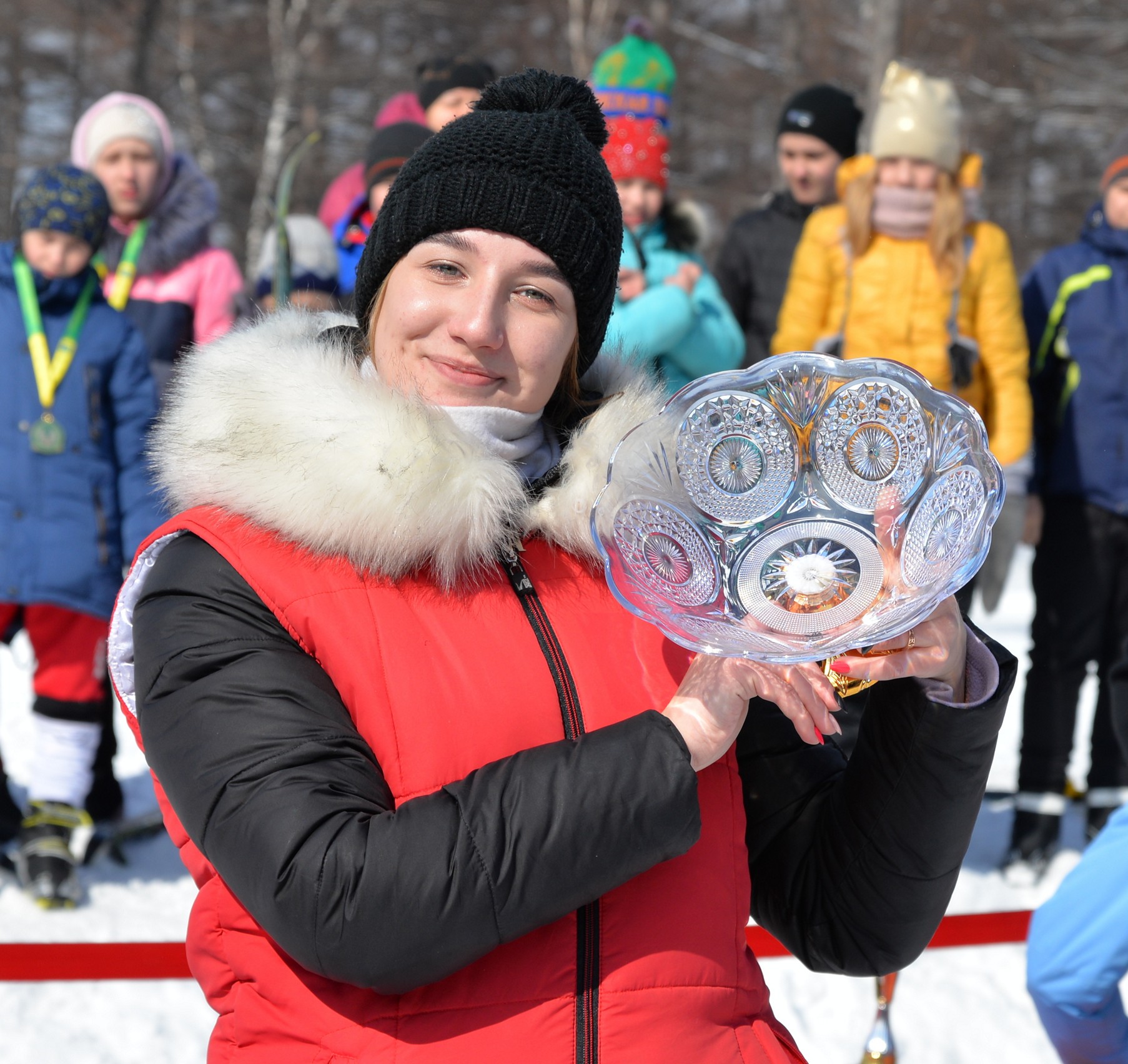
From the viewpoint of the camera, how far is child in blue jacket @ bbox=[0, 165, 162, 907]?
365 centimetres

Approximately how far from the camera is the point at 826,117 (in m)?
4.88

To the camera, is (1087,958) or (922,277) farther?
(922,277)

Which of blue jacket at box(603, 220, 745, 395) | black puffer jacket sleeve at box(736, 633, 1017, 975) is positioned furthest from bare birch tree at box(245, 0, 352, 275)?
black puffer jacket sleeve at box(736, 633, 1017, 975)

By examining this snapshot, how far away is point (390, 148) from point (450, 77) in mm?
463

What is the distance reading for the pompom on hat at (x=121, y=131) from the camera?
458cm

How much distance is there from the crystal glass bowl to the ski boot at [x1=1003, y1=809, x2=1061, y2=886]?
120 inches

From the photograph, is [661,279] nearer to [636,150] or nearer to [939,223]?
[636,150]

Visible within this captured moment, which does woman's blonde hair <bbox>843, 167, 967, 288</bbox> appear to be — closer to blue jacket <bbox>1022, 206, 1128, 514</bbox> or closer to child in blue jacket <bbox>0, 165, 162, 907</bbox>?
blue jacket <bbox>1022, 206, 1128, 514</bbox>

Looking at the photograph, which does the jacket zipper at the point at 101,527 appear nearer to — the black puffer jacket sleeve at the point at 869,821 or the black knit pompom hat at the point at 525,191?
the black knit pompom hat at the point at 525,191

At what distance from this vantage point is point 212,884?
138cm

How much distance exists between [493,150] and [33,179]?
2768 millimetres

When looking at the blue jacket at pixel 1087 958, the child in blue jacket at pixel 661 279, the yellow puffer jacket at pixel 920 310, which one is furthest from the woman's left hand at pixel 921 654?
the yellow puffer jacket at pixel 920 310

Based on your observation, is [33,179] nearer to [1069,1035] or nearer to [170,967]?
[170,967]

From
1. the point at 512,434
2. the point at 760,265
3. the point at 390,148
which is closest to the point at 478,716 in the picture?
the point at 512,434
